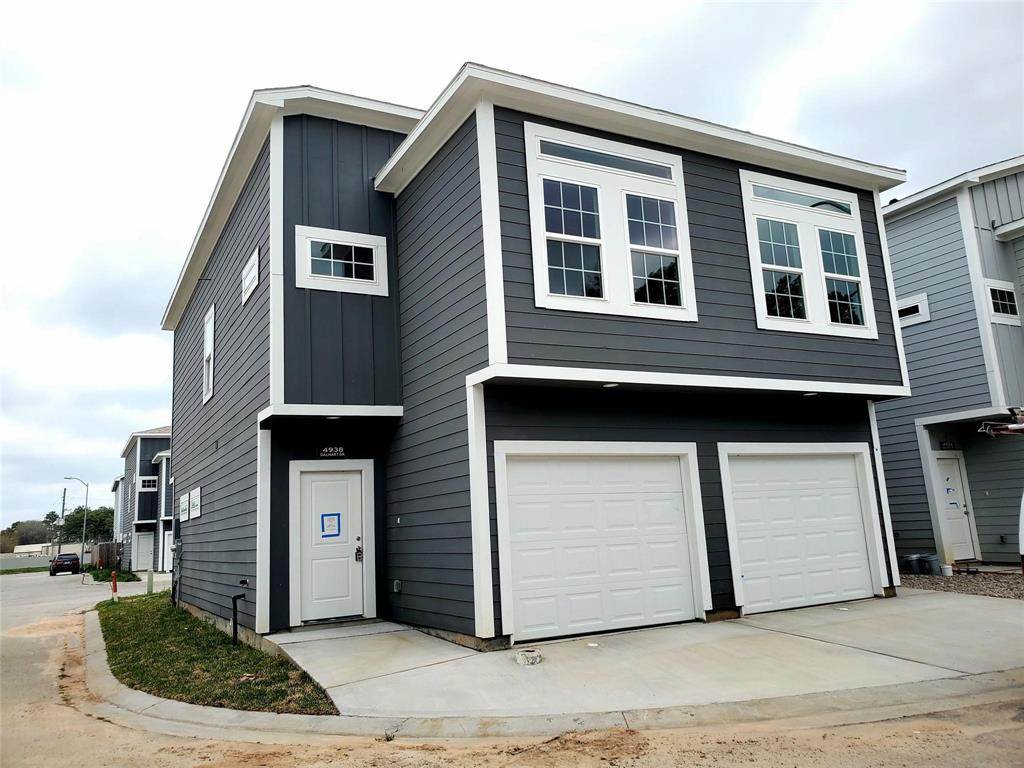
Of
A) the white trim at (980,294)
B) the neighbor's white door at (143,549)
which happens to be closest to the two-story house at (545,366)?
the white trim at (980,294)

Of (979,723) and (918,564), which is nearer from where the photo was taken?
(979,723)

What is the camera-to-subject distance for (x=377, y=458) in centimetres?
988

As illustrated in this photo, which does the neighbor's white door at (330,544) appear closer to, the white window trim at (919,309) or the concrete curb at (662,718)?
the concrete curb at (662,718)

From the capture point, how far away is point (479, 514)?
293 inches

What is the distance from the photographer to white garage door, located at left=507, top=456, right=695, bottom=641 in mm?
7680

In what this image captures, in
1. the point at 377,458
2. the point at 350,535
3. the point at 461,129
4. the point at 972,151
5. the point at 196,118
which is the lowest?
the point at 350,535

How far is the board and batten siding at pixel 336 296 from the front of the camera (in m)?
9.25

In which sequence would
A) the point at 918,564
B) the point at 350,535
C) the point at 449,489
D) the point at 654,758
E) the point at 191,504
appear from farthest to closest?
the point at 191,504 → the point at 918,564 → the point at 350,535 → the point at 449,489 → the point at 654,758

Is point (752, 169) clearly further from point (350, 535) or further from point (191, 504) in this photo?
point (191, 504)

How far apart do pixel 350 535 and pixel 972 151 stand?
73.6ft

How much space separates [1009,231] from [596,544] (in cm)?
1130

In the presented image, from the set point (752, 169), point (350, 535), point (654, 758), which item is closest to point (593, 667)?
point (654, 758)

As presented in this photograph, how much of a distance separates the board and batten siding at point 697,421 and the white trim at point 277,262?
296cm

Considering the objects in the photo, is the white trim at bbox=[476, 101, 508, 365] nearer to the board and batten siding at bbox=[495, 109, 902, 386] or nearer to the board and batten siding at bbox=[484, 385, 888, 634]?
the board and batten siding at bbox=[495, 109, 902, 386]
